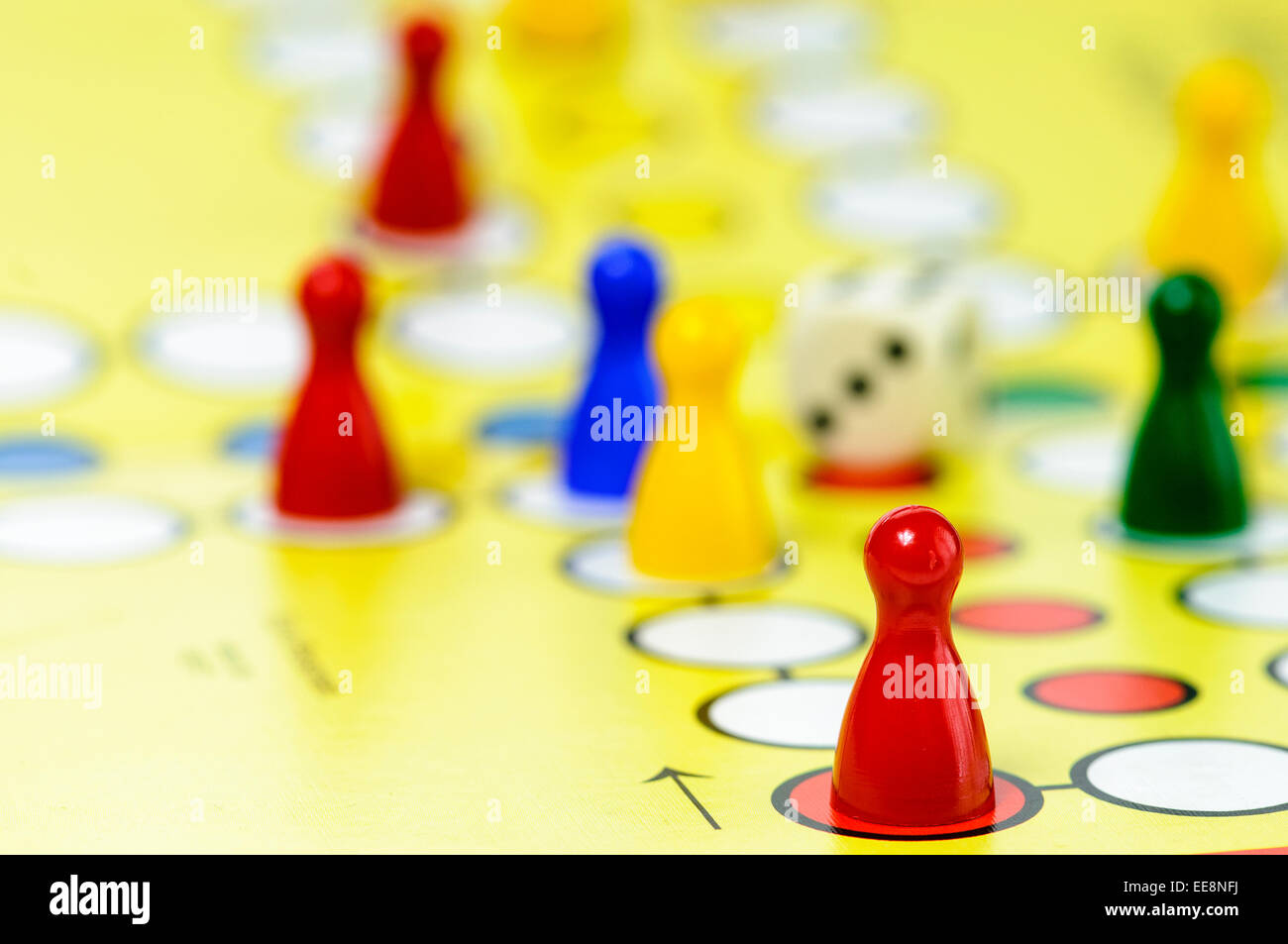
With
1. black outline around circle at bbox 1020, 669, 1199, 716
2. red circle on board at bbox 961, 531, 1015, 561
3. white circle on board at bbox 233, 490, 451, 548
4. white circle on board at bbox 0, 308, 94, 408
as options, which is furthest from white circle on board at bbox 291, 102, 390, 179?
black outline around circle at bbox 1020, 669, 1199, 716

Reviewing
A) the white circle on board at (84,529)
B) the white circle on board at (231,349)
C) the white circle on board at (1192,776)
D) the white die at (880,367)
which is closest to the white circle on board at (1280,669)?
the white circle on board at (1192,776)

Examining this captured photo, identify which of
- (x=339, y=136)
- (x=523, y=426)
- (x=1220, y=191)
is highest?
(x=339, y=136)

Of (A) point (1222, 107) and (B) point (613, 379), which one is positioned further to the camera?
(A) point (1222, 107)

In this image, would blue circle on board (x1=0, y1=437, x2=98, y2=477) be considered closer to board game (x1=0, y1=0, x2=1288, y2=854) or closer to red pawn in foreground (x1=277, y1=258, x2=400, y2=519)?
board game (x1=0, y1=0, x2=1288, y2=854)

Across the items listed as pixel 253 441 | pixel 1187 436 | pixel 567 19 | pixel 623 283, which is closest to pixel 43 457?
pixel 253 441

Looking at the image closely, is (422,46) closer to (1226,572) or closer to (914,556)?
(1226,572)

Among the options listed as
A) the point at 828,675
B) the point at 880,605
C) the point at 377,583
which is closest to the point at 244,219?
the point at 377,583
